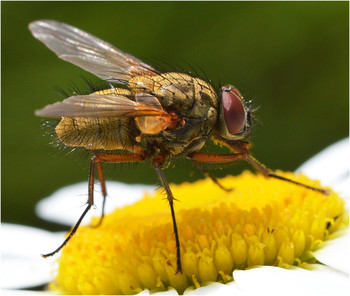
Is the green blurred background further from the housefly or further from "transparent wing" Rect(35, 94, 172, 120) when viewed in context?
"transparent wing" Rect(35, 94, 172, 120)

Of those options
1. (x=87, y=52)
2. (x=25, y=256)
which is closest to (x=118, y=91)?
(x=87, y=52)

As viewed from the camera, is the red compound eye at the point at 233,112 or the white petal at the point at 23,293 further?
the white petal at the point at 23,293

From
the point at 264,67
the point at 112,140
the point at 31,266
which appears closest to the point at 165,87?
the point at 112,140

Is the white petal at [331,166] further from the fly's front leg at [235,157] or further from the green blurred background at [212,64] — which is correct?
the fly's front leg at [235,157]

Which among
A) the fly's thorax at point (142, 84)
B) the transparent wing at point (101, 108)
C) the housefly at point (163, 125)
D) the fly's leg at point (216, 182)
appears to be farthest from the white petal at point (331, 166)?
the transparent wing at point (101, 108)

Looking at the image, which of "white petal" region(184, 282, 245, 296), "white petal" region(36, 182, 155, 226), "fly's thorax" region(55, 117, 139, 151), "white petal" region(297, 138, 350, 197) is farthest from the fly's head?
"white petal" region(36, 182, 155, 226)
